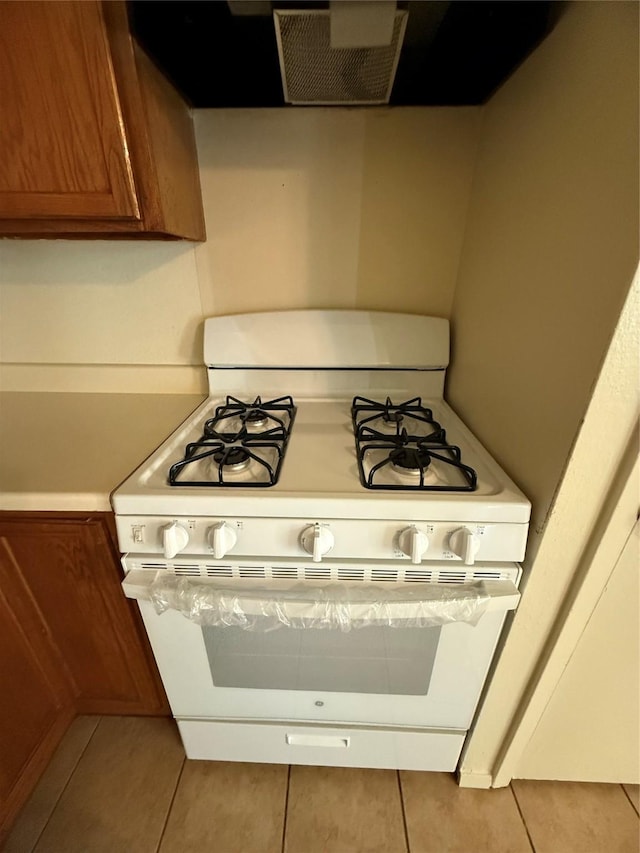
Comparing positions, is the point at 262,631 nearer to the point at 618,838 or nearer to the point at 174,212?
the point at 174,212

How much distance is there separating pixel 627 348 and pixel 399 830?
115 cm

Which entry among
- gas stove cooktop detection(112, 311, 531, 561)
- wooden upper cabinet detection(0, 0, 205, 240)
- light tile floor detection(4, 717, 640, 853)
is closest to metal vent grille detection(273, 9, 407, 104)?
wooden upper cabinet detection(0, 0, 205, 240)

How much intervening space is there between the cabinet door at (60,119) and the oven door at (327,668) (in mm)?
703

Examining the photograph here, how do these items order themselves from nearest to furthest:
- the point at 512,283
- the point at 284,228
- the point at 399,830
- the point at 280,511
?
the point at 280,511 → the point at 512,283 → the point at 399,830 → the point at 284,228

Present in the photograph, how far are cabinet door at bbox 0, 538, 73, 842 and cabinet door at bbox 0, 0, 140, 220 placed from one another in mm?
683

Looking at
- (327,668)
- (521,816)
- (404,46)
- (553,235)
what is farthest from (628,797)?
(404,46)

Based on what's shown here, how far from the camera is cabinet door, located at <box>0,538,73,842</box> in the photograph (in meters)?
0.82

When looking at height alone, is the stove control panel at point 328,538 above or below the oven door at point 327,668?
above

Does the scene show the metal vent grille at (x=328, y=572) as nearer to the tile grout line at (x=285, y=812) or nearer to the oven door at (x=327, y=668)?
the oven door at (x=327, y=668)

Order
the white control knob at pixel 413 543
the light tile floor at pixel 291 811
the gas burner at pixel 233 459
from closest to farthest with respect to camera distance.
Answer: the white control knob at pixel 413 543 → the gas burner at pixel 233 459 → the light tile floor at pixel 291 811

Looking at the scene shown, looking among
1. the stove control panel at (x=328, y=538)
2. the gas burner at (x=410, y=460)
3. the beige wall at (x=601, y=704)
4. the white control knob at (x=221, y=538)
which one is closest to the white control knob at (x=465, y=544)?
the stove control panel at (x=328, y=538)

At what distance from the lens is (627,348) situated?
0.51 m

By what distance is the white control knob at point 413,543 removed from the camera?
0.63 metres

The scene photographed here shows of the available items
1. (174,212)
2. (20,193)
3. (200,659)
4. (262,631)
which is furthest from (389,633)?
(20,193)
